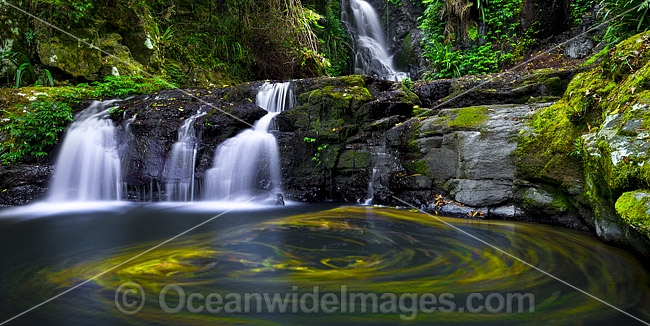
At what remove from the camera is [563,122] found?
3.81m

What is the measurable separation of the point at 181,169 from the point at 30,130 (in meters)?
3.19

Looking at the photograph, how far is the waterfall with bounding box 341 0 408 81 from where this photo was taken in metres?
14.6

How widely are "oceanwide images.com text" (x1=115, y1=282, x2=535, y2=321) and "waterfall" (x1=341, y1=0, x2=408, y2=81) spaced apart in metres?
12.2

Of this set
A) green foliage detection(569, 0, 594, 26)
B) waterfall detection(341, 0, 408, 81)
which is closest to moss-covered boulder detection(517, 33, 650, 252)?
green foliage detection(569, 0, 594, 26)

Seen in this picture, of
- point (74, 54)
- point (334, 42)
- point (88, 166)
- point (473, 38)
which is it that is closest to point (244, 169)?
point (88, 166)

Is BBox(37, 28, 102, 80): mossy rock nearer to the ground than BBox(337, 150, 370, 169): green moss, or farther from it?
farther from it

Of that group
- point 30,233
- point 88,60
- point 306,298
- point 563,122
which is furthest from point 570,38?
point 88,60

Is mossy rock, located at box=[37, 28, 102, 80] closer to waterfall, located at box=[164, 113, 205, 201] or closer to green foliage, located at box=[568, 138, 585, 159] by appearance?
waterfall, located at box=[164, 113, 205, 201]

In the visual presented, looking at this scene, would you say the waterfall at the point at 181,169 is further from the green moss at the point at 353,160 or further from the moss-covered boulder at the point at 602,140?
the moss-covered boulder at the point at 602,140

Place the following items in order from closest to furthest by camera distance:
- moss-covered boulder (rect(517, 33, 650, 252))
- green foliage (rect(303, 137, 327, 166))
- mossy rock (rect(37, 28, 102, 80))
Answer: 1. moss-covered boulder (rect(517, 33, 650, 252))
2. green foliage (rect(303, 137, 327, 166))
3. mossy rock (rect(37, 28, 102, 80))

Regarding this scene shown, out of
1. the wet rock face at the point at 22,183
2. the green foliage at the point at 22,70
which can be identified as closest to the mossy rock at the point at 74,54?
the green foliage at the point at 22,70

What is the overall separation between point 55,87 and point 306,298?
8877mm

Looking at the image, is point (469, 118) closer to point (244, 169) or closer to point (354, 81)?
point (354, 81)

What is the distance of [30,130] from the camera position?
6.24 m
